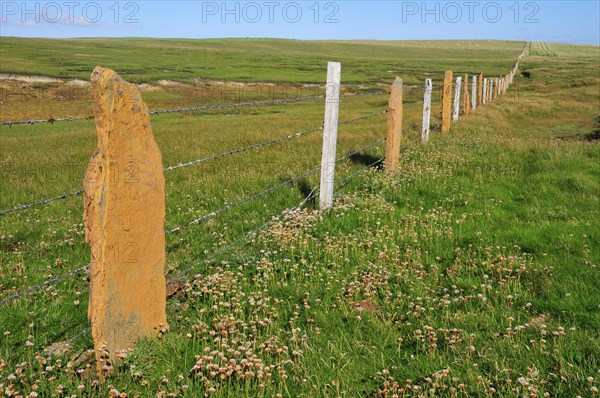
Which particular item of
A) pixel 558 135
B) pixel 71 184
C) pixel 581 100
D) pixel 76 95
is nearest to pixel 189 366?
pixel 71 184

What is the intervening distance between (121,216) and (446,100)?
14429mm

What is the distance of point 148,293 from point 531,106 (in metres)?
28.4

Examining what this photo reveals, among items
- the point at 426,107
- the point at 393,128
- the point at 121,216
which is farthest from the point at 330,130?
the point at 426,107

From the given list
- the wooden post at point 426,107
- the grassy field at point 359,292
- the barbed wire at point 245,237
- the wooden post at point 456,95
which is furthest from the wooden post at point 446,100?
the barbed wire at point 245,237

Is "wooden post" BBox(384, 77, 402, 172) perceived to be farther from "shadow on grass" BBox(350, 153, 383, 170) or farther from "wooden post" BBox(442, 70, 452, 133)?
"wooden post" BBox(442, 70, 452, 133)

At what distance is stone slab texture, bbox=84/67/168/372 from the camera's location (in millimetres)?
A: 3754

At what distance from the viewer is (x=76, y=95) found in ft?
153

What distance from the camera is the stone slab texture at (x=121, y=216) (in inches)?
148

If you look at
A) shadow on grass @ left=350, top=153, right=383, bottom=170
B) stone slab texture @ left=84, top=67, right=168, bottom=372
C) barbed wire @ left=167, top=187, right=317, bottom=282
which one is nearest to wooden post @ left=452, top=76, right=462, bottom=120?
shadow on grass @ left=350, top=153, right=383, bottom=170

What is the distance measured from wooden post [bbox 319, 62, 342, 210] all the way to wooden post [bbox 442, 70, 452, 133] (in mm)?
9382

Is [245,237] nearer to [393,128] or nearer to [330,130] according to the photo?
Answer: [330,130]

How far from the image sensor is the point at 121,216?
3914mm

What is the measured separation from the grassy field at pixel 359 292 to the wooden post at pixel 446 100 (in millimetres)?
6035

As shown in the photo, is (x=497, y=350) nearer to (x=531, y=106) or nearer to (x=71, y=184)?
(x=71, y=184)
